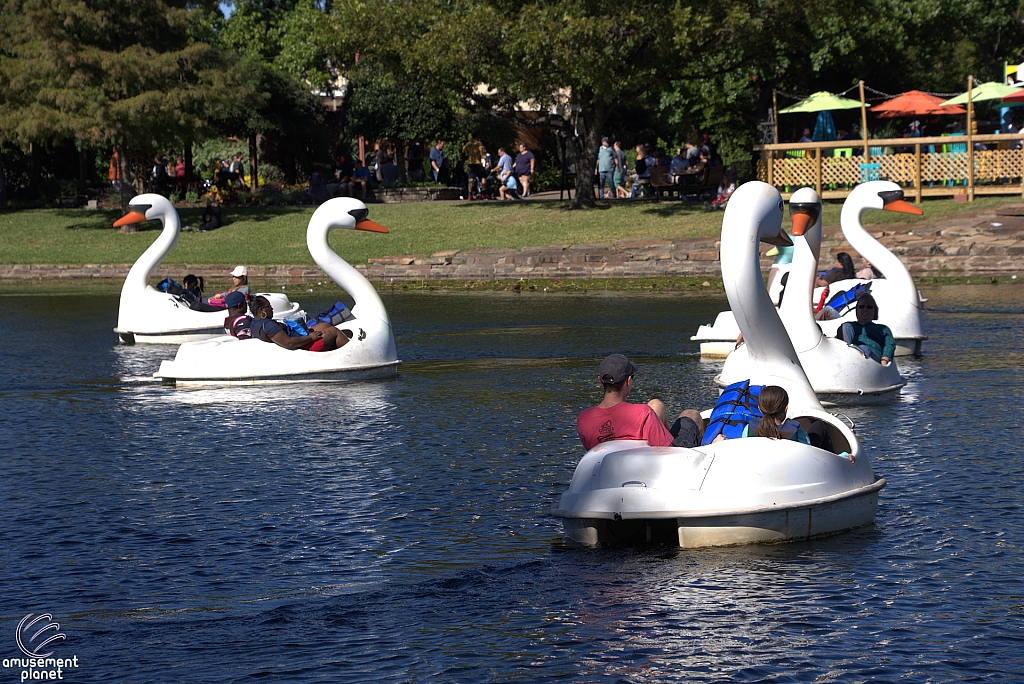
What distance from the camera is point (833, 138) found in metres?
38.6

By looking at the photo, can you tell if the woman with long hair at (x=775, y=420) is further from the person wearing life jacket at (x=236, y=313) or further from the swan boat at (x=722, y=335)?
the person wearing life jacket at (x=236, y=313)

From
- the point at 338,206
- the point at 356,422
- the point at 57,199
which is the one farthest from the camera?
the point at 57,199

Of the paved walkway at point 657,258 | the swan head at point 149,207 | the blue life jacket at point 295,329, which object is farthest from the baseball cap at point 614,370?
the paved walkway at point 657,258

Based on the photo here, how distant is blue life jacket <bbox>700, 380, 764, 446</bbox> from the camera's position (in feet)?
28.9

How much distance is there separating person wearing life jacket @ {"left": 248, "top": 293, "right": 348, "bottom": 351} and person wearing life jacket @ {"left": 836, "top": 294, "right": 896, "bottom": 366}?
5477 mm

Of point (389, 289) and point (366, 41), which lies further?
point (366, 41)

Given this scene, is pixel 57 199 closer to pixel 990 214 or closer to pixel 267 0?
pixel 267 0

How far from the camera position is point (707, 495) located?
812 centimetres

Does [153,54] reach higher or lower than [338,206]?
higher

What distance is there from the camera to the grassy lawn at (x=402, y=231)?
32.4 meters

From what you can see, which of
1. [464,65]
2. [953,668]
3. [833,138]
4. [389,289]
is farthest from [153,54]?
[953,668]

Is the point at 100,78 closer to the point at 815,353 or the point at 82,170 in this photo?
the point at 82,170

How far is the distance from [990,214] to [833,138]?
366 inches

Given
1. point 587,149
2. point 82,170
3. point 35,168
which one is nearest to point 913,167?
point 587,149
